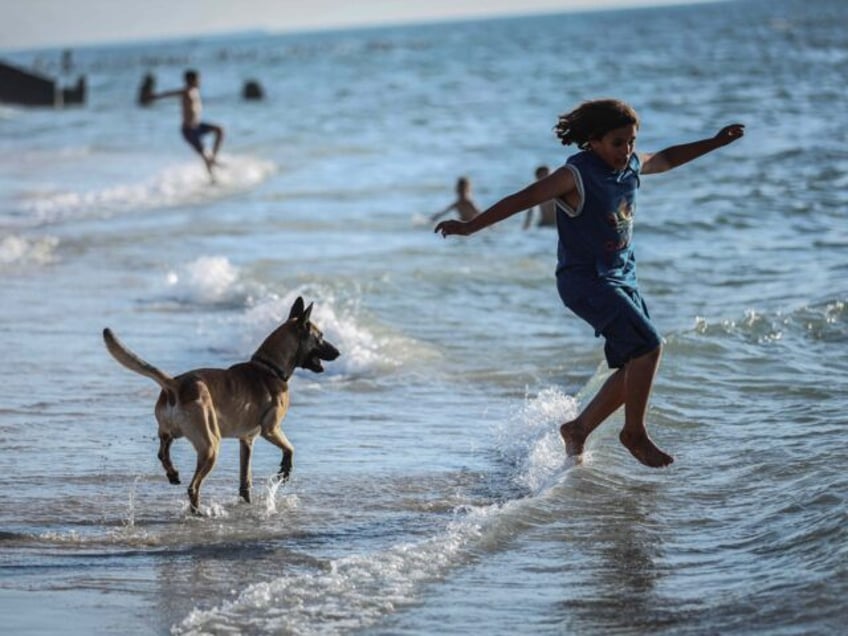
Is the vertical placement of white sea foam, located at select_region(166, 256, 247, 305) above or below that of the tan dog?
below

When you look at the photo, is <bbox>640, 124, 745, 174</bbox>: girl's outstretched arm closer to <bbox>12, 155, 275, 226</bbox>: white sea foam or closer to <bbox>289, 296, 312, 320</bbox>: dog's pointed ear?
<bbox>289, 296, 312, 320</bbox>: dog's pointed ear

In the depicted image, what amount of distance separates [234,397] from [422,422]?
2.02m

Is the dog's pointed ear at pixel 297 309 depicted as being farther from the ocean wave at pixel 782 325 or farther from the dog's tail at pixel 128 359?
the ocean wave at pixel 782 325

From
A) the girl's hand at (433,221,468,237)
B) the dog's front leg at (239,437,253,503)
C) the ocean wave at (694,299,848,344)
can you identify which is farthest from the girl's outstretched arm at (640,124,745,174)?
the ocean wave at (694,299,848,344)

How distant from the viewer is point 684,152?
7.05 metres

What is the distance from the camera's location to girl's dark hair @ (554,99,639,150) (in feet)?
21.3

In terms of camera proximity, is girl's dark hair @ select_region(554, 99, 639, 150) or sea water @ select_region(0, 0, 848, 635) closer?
sea water @ select_region(0, 0, 848, 635)

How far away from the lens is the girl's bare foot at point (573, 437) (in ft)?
24.0

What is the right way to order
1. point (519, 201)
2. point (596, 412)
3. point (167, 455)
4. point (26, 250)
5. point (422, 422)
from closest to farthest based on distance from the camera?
point (519, 201) → point (167, 455) → point (596, 412) → point (422, 422) → point (26, 250)

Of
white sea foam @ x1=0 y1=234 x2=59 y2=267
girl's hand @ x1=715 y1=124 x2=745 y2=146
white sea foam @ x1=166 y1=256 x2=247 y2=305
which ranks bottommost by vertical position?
white sea foam @ x1=0 y1=234 x2=59 y2=267

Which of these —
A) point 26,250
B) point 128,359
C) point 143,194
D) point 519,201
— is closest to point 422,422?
point 519,201

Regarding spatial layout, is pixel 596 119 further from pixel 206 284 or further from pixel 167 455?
pixel 206 284

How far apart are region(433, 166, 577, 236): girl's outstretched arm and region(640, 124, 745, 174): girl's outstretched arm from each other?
0.58 m

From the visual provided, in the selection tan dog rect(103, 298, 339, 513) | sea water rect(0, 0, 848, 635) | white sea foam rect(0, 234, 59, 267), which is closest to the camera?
sea water rect(0, 0, 848, 635)
